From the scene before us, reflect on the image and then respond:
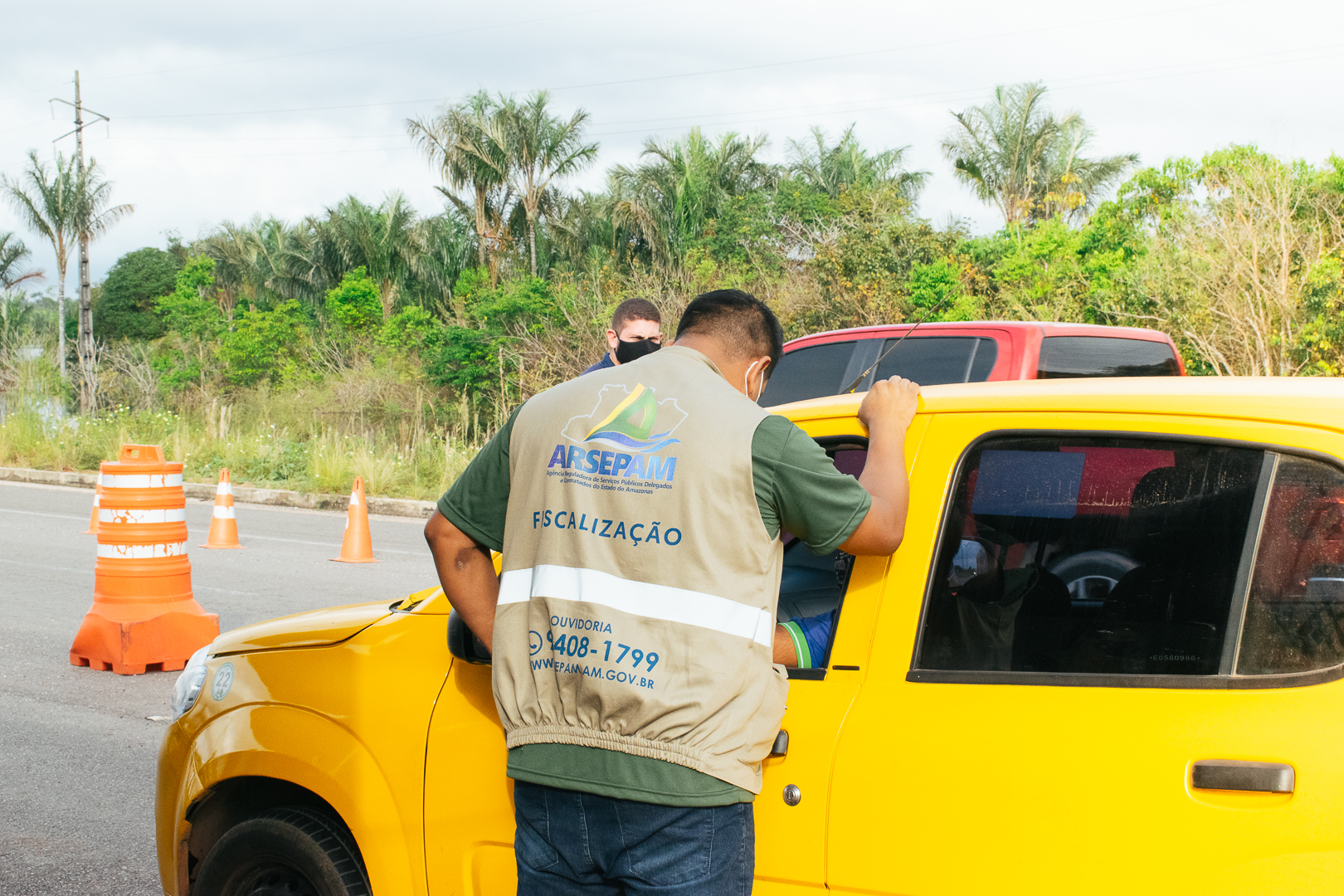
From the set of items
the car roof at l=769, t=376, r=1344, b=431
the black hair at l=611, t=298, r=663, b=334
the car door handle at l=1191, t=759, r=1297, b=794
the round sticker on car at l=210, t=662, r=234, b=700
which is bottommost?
the round sticker on car at l=210, t=662, r=234, b=700

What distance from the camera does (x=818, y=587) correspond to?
8.32 feet

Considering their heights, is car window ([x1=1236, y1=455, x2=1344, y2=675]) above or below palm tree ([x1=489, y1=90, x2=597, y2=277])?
below

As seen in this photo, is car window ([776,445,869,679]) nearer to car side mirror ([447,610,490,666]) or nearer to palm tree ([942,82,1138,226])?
car side mirror ([447,610,490,666])

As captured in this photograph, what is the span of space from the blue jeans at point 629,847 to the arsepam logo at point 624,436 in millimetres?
578

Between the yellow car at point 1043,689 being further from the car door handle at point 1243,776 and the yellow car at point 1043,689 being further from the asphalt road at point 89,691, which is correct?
the asphalt road at point 89,691

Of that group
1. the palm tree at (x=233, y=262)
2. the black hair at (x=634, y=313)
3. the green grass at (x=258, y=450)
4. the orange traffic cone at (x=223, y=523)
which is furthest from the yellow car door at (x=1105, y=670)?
the palm tree at (x=233, y=262)

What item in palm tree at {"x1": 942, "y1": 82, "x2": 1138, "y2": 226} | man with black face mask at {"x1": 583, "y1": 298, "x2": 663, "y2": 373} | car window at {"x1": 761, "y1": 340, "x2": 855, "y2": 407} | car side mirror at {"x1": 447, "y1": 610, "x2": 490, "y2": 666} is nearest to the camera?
car side mirror at {"x1": 447, "y1": 610, "x2": 490, "y2": 666}

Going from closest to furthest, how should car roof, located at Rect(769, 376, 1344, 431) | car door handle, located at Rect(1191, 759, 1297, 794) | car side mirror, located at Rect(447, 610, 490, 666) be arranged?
car door handle, located at Rect(1191, 759, 1297, 794), car roof, located at Rect(769, 376, 1344, 431), car side mirror, located at Rect(447, 610, 490, 666)

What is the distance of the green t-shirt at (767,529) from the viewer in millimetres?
1900

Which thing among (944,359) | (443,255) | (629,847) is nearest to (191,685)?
(629,847)

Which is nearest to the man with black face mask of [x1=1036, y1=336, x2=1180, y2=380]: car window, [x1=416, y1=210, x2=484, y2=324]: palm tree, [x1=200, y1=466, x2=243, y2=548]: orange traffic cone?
[x1=1036, y1=336, x2=1180, y2=380]: car window

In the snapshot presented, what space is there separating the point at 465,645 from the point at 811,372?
15.3 feet

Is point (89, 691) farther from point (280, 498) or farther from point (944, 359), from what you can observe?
point (280, 498)

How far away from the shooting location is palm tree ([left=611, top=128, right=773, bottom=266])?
32188 mm
